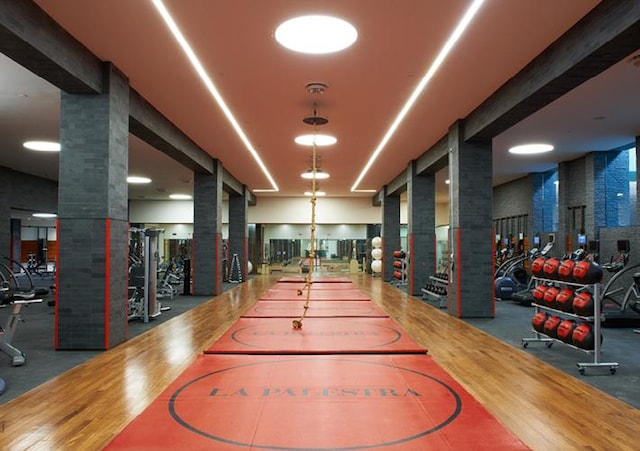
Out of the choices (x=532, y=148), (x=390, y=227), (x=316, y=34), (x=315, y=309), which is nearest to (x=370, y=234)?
(x=390, y=227)

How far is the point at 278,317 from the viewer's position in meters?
6.25

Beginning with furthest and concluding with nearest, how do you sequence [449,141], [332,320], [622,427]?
1. [449,141]
2. [332,320]
3. [622,427]

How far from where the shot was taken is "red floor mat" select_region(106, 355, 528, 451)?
7.83 feet

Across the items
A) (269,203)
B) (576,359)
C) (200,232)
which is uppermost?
(269,203)

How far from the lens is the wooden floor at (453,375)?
284cm

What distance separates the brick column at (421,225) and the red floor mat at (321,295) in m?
2.04

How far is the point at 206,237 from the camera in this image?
1072cm

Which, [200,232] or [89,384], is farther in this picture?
[200,232]

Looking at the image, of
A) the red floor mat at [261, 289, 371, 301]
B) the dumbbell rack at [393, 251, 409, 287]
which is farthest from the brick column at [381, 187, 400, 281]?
the red floor mat at [261, 289, 371, 301]

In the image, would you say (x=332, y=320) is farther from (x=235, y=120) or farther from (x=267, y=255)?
(x=267, y=255)

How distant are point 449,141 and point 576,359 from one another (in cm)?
421

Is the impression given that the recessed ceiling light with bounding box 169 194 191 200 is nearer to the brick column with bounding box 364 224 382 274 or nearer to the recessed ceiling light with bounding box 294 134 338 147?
the brick column with bounding box 364 224 382 274

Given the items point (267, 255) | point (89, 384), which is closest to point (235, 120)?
point (89, 384)

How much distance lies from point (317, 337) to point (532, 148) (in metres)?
6.56
